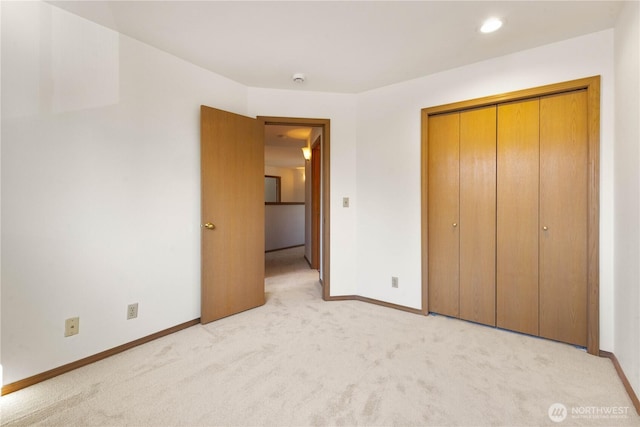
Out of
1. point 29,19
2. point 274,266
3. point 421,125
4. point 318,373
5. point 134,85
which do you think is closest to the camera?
point 29,19

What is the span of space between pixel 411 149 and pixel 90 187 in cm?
261

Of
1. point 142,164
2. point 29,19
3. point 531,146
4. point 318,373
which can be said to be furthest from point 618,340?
point 29,19

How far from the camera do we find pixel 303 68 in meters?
2.54

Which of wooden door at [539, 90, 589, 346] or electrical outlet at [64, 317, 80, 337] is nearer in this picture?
electrical outlet at [64, 317, 80, 337]

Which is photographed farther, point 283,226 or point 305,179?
point 283,226

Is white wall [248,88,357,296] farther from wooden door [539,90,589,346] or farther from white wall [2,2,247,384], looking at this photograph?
wooden door [539,90,589,346]

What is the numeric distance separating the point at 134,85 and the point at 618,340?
148 inches

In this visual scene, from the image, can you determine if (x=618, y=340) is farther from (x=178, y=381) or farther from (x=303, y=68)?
(x=303, y=68)

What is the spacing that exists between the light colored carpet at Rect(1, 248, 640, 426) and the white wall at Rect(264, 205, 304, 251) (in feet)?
13.6

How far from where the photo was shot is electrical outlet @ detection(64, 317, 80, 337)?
1825 mm

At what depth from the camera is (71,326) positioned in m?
1.85

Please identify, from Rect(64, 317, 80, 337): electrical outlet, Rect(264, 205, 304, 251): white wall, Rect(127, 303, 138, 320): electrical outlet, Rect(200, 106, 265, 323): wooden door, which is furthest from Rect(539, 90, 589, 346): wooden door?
Rect(264, 205, 304, 251): white wall

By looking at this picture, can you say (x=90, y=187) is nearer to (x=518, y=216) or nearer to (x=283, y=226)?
(x=518, y=216)
